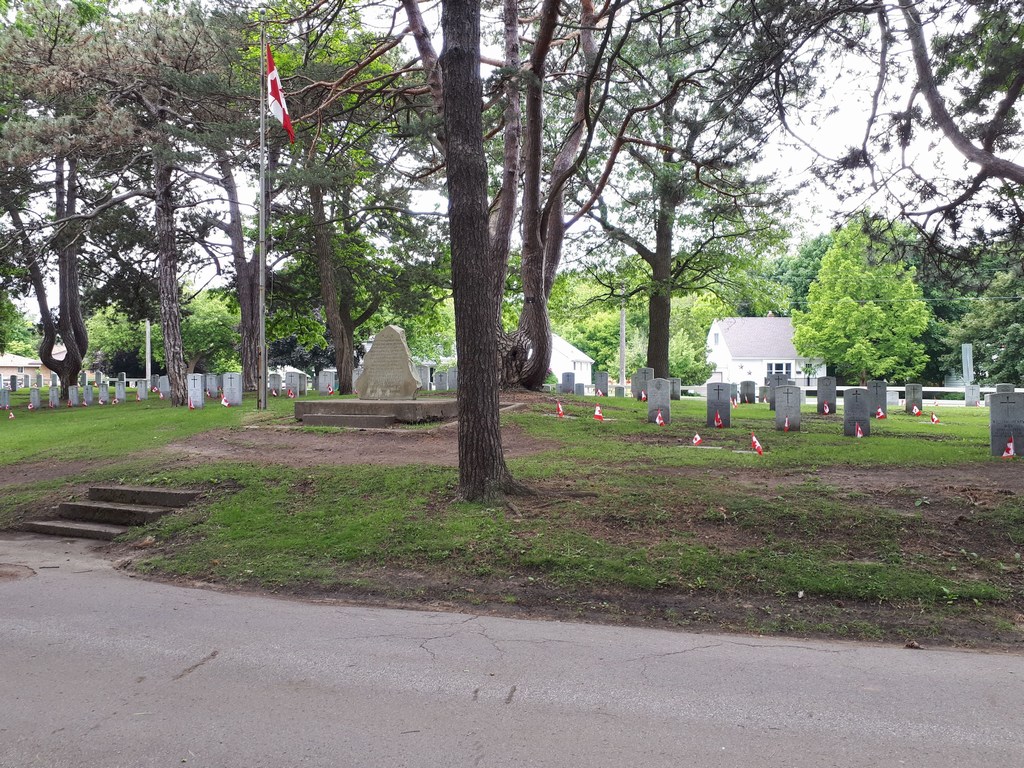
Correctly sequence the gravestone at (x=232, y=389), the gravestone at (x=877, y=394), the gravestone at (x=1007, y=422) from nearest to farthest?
1. the gravestone at (x=1007, y=422)
2. the gravestone at (x=877, y=394)
3. the gravestone at (x=232, y=389)

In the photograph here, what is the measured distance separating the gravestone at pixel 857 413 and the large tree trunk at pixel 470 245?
8454mm

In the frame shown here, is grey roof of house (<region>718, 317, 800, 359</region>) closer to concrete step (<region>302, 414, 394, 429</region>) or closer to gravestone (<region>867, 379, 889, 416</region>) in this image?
gravestone (<region>867, 379, 889, 416</region>)

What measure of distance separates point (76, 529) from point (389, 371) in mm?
8460

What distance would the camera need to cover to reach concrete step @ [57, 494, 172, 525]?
8.89 metres

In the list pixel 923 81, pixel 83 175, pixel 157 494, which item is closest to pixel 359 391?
pixel 157 494

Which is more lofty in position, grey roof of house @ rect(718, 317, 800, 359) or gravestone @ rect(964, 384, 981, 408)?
grey roof of house @ rect(718, 317, 800, 359)

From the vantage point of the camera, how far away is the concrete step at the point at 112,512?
8891 millimetres

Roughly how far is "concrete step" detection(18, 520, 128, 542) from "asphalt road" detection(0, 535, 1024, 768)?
3.16m

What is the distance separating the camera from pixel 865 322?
40.4 m

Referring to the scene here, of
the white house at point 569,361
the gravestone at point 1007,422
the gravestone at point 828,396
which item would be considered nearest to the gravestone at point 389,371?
the gravestone at point 828,396

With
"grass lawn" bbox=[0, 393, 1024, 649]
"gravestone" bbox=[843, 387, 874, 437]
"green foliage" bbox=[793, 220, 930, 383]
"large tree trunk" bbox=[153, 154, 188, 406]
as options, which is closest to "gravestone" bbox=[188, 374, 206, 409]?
"large tree trunk" bbox=[153, 154, 188, 406]

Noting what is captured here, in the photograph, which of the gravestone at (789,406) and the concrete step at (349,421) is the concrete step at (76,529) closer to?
the concrete step at (349,421)

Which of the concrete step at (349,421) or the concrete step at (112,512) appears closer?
the concrete step at (112,512)

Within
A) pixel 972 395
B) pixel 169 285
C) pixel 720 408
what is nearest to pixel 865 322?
pixel 972 395
